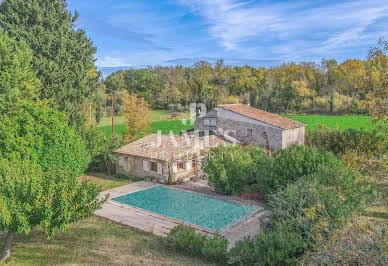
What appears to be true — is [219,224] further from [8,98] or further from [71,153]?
[8,98]

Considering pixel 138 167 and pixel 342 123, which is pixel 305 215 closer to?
pixel 138 167

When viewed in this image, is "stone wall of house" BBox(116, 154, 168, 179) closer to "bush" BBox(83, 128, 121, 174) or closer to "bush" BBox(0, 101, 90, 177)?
"bush" BBox(83, 128, 121, 174)

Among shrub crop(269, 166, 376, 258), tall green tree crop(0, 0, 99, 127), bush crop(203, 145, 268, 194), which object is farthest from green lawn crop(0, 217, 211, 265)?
tall green tree crop(0, 0, 99, 127)

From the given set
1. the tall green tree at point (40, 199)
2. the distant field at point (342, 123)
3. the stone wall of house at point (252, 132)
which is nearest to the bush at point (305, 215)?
the tall green tree at point (40, 199)

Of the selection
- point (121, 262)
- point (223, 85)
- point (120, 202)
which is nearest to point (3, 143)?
point (120, 202)

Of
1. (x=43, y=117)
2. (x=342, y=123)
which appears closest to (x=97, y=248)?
(x=43, y=117)

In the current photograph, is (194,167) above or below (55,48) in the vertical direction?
below
